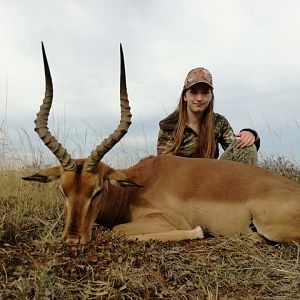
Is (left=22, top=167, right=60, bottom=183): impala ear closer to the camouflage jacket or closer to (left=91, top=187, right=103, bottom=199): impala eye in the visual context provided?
(left=91, top=187, right=103, bottom=199): impala eye

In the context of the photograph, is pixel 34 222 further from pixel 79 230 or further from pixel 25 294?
pixel 25 294

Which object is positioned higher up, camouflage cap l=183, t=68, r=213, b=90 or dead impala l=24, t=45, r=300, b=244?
camouflage cap l=183, t=68, r=213, b=90

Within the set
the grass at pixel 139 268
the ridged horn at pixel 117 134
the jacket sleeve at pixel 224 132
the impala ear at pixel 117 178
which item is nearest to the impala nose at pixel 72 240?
the grass at pixel 139 268

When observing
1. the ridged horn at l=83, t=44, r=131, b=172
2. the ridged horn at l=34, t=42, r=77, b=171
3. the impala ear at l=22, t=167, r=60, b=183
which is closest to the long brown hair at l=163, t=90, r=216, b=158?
the ridged horn at l=83, t=44, r=131, b=172

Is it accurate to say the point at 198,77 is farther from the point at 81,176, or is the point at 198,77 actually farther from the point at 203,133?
the point at 81,176

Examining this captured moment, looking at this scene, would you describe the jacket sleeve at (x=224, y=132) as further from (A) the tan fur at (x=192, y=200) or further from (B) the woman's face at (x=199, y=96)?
(A) the tan fur at (x=192, y=200)

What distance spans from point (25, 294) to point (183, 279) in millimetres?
1243

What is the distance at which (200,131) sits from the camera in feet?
24.5

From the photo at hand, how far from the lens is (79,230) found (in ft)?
14.6

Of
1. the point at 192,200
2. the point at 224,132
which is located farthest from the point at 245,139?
the point at 192,200

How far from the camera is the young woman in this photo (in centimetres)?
716

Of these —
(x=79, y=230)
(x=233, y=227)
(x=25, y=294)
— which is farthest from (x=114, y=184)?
(x=25, y=294)

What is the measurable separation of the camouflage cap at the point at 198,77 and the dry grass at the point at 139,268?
279 cm

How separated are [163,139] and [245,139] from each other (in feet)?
4.37
